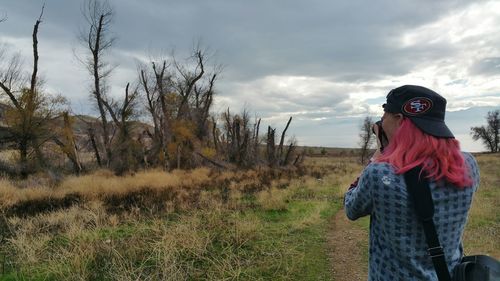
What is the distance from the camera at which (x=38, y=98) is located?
78.1 ft

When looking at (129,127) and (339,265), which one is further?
(129,127)

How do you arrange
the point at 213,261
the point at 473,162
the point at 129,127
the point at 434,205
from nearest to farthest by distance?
the point at 434,205
the point at 473,162
the point at 213,261
the point at 129,127

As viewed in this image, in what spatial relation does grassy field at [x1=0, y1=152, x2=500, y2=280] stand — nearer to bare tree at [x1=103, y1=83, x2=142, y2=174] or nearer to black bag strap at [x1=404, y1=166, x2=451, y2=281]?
black bag strap at [x1=404, y1=166, x2=451, y2=281]

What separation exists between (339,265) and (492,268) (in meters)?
5.36

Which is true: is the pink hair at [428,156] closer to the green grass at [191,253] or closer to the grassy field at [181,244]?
the green grass at [191,253]

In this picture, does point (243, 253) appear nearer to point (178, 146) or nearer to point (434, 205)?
point (434, 205)

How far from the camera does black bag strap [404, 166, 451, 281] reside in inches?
69.0

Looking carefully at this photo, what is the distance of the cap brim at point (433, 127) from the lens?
1.81m

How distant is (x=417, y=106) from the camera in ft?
6.09

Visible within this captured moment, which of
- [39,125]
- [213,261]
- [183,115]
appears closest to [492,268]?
[213,261]

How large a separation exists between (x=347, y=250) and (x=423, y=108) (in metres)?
6.47

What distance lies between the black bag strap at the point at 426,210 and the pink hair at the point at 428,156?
4 cm

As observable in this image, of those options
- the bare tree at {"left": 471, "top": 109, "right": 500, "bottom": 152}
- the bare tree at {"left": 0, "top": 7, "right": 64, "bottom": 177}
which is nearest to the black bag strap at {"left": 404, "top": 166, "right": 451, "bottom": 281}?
the bare tree at {"left": 0, "top": 7, "right": 64, "bottom": 177}

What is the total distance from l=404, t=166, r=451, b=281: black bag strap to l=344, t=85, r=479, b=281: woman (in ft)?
0.09
